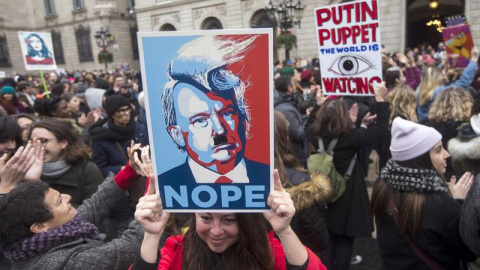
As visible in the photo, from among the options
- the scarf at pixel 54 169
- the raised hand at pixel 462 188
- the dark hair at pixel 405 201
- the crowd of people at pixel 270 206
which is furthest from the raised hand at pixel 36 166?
the raised hand at pixel 462 188

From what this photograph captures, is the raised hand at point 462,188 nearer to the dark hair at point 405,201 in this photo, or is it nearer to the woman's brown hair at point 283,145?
the dark hair at point 405,201

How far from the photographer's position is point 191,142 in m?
1.26

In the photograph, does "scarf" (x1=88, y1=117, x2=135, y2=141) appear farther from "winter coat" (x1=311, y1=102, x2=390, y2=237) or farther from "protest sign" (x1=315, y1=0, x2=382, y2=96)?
"protest sign" (x1=315, y1=0, x2=382, y2=96)

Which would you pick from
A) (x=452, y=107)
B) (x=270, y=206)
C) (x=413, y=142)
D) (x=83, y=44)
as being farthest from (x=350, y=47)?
(x=83, y=44)

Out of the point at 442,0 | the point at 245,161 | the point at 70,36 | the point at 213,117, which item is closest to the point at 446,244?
the point at 245,161

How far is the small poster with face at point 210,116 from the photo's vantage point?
116 centimetres

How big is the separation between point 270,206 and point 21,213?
1.08m

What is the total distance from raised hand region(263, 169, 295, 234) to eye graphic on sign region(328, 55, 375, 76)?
7.87 ft

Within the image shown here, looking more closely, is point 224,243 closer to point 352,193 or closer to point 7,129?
point 352,193

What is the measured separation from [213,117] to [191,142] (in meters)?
0.13

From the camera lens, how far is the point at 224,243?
1402 mm

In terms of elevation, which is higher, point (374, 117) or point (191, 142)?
point (191, 142)

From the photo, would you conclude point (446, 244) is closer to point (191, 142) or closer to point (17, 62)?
point (191, 142)

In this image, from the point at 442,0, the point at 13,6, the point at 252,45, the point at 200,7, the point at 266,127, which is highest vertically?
the point at 13,6
